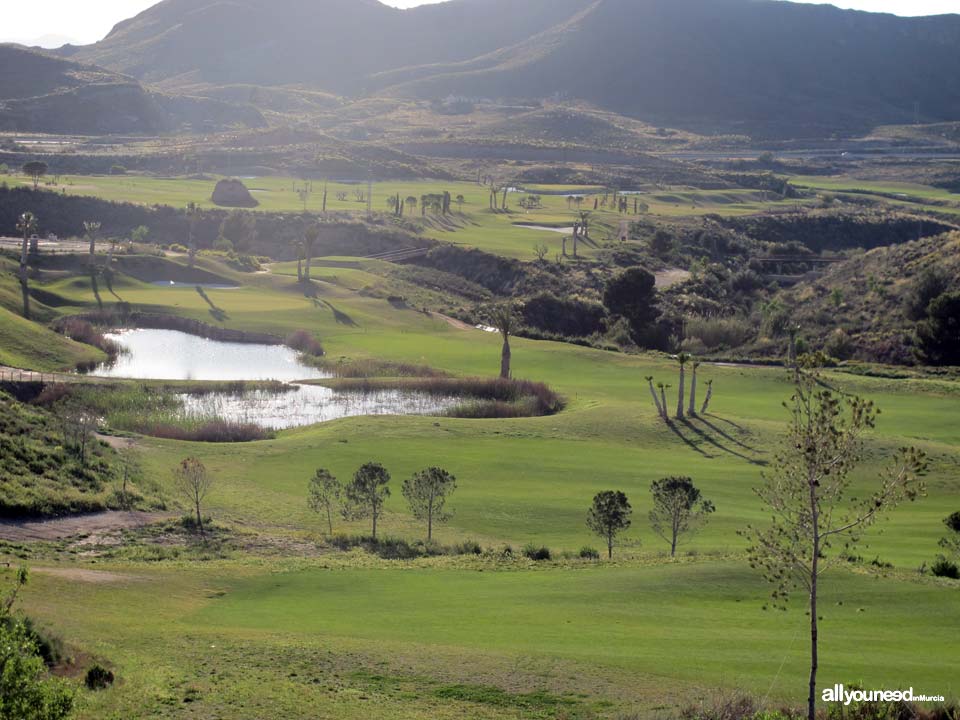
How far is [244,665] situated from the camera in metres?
23.7

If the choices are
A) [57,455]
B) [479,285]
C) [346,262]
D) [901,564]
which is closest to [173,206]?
[346,262]

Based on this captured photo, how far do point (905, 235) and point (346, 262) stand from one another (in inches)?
3182

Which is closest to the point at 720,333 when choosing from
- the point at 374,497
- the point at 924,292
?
the point at 924,292

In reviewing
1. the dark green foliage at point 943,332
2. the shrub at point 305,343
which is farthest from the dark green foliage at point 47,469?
the dark green foliage at point 943,332

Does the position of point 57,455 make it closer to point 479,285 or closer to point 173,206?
point 479,285

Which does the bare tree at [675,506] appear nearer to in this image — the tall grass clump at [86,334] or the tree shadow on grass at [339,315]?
the tall grass clump at [86,334]

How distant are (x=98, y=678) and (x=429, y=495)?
18.4m

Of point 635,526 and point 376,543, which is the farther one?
point 635,526

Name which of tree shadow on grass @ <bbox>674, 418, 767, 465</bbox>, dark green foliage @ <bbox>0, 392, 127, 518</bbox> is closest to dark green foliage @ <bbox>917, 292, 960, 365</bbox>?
tree shadow on grass @ <bbox>674, 418, 767, 465</bbox>

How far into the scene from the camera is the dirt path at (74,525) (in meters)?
35.3

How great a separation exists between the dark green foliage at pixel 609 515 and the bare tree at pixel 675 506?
1.31m

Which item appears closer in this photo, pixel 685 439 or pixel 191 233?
pixel 685 439

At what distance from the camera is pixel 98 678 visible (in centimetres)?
2164

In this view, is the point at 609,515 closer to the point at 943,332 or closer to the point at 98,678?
the point at 98,678
